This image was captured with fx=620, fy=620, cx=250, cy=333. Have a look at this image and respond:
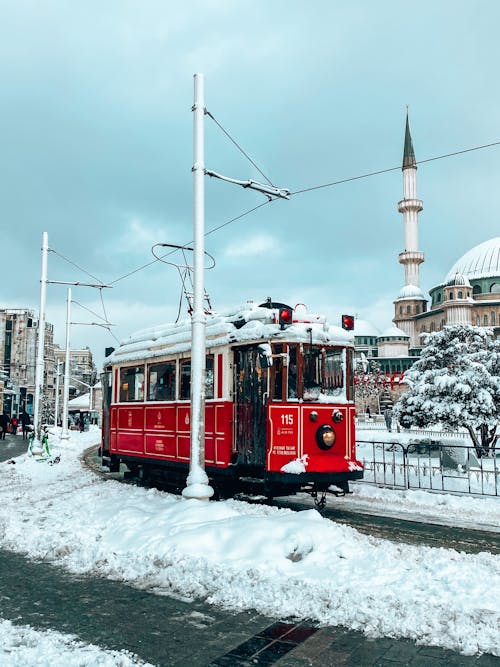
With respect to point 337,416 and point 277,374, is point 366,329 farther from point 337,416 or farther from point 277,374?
point 277,374

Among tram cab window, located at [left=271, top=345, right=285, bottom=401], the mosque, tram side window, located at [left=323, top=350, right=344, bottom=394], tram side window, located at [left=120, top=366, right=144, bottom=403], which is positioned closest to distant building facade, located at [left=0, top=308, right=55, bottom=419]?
the mosque

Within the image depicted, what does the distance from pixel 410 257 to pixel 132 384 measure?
9075cm

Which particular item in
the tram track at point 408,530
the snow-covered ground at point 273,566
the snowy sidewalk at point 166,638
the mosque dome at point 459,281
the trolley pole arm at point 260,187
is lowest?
the tram track at point 408,530

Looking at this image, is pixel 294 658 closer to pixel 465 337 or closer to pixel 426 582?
pixel 426 582

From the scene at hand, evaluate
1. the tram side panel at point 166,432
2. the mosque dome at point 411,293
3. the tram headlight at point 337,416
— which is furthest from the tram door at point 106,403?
the mosque dome at point 411,293

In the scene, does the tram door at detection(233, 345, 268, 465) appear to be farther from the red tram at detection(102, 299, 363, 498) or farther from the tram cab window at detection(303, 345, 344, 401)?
the tram cab window at detection(303, 345, 344, 401)

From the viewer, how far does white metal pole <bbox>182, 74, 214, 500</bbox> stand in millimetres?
10523

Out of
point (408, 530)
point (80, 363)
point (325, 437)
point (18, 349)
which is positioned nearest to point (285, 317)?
point (325, 437)

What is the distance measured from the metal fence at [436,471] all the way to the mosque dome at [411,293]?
9190 centimetres

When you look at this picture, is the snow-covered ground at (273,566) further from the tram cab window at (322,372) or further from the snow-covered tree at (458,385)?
the snow-covered tree at (458,385)

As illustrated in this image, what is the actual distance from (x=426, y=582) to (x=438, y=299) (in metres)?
102

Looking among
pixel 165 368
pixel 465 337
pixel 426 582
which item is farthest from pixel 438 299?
pixel 426 582

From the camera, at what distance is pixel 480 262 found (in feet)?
336

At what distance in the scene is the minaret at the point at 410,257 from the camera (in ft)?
316
